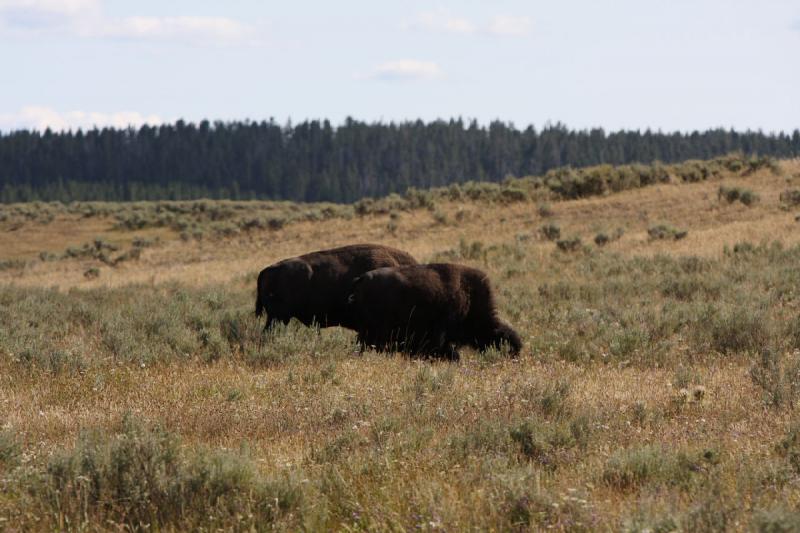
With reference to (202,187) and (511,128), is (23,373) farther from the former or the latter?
(511,128)

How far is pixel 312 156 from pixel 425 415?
135136 millimetres

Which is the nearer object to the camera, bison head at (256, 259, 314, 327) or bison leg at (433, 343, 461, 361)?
bison leg at (433, 343, 461, 361)

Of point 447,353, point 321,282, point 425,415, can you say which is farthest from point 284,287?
point 425,415

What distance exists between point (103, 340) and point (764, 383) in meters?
7.47

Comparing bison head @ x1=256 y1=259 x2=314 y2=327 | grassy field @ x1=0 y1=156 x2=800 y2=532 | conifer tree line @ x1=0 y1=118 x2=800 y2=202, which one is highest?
conifer tree line @ x1=0 y1=118 x2=800 y2=202

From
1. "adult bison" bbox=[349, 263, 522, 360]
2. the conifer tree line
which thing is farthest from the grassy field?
the conifer tree line

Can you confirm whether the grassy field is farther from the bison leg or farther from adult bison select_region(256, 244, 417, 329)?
adult bison select_region(256, 244, 417, 329)

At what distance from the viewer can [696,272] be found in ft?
57.7

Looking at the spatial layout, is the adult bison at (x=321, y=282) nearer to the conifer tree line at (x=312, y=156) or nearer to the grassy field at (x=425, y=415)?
the grassy field at (x=425, y=415)

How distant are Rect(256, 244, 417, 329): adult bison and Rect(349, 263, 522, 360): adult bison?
1.04m

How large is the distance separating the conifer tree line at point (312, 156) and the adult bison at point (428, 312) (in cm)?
11291

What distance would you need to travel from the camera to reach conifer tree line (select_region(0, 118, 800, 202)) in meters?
128

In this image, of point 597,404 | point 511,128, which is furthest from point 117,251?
point 511,128

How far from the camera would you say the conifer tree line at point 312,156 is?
127750mm
